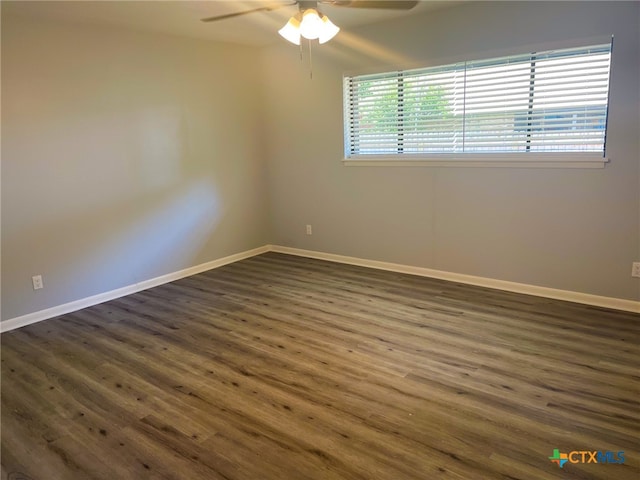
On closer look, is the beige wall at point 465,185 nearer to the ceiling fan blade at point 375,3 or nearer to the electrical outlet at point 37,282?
the ceiling fan blade at point 375,3

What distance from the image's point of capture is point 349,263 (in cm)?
496

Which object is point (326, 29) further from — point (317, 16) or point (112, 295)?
point (112, 295)

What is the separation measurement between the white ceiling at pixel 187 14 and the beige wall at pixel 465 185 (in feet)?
1.17

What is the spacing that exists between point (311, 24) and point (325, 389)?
2.09 m

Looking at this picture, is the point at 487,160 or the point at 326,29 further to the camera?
the point at 487,160

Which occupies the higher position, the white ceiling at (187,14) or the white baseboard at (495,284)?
the white ceiling at (187,14)

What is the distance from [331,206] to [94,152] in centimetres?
240

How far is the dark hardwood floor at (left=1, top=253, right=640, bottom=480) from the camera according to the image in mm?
1974

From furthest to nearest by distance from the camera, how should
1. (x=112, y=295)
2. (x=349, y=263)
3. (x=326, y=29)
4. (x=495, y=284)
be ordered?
(x=349, y=263)
(x=112, y=295)
(x=495, y=284)
(x=326, y=29)

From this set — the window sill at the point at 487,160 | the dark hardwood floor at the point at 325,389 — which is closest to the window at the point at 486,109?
the window sill at the point at 487,160

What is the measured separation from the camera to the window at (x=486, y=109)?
3.36 m

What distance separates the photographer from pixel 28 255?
354 cm

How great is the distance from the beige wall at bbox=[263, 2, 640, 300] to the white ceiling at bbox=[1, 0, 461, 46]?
36 centimetres

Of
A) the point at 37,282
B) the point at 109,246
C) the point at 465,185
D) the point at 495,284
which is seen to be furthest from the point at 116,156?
the point at 495,284
